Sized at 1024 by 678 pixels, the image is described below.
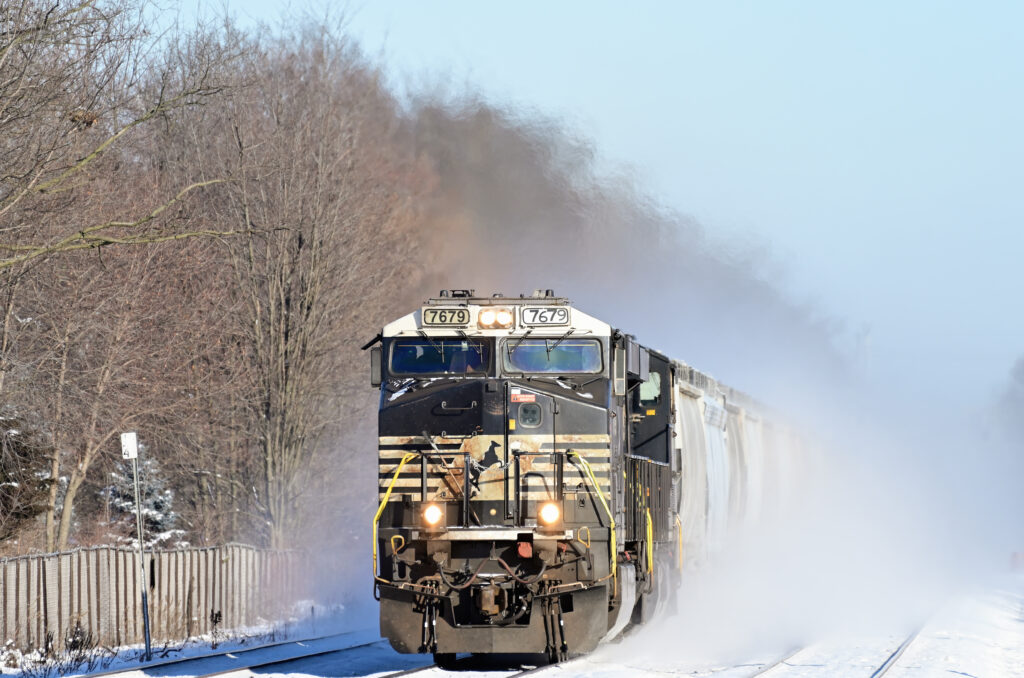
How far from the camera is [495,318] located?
14.9 m

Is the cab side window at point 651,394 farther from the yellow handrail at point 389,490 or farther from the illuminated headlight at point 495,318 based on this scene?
the yellow handrail at point 389,490

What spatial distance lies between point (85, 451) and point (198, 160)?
10489 mm

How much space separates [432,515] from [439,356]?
6.23 ft

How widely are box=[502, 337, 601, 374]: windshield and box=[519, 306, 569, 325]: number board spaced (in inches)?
8.1

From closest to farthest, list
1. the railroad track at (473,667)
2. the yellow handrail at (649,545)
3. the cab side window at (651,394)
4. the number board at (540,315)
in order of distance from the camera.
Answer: the railroad track at (473,667) → the number board at (540,315) → the yellow handrail at (649,545) → the cab side window at (651,394)

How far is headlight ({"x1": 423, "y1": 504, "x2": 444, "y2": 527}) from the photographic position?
14.2m

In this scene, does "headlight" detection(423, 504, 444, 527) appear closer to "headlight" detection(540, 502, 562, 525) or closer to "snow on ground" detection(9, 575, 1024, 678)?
"headlight" detection(540, 502, 562, 525)

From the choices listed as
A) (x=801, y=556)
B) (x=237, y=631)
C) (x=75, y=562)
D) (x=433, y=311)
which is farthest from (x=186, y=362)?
(x=801, y=556)

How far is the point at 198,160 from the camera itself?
1277 inches

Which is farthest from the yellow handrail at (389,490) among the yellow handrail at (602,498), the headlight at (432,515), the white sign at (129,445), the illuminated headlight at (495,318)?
the white sign at (129,445)

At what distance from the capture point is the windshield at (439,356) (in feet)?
48.9

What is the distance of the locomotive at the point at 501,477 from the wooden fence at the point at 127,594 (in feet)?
21.2

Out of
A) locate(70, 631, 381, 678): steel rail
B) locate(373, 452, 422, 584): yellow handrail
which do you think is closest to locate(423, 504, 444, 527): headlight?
locate(373, 452, 422, 584): yellow handrail

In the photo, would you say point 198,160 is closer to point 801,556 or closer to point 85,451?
point 85,451
